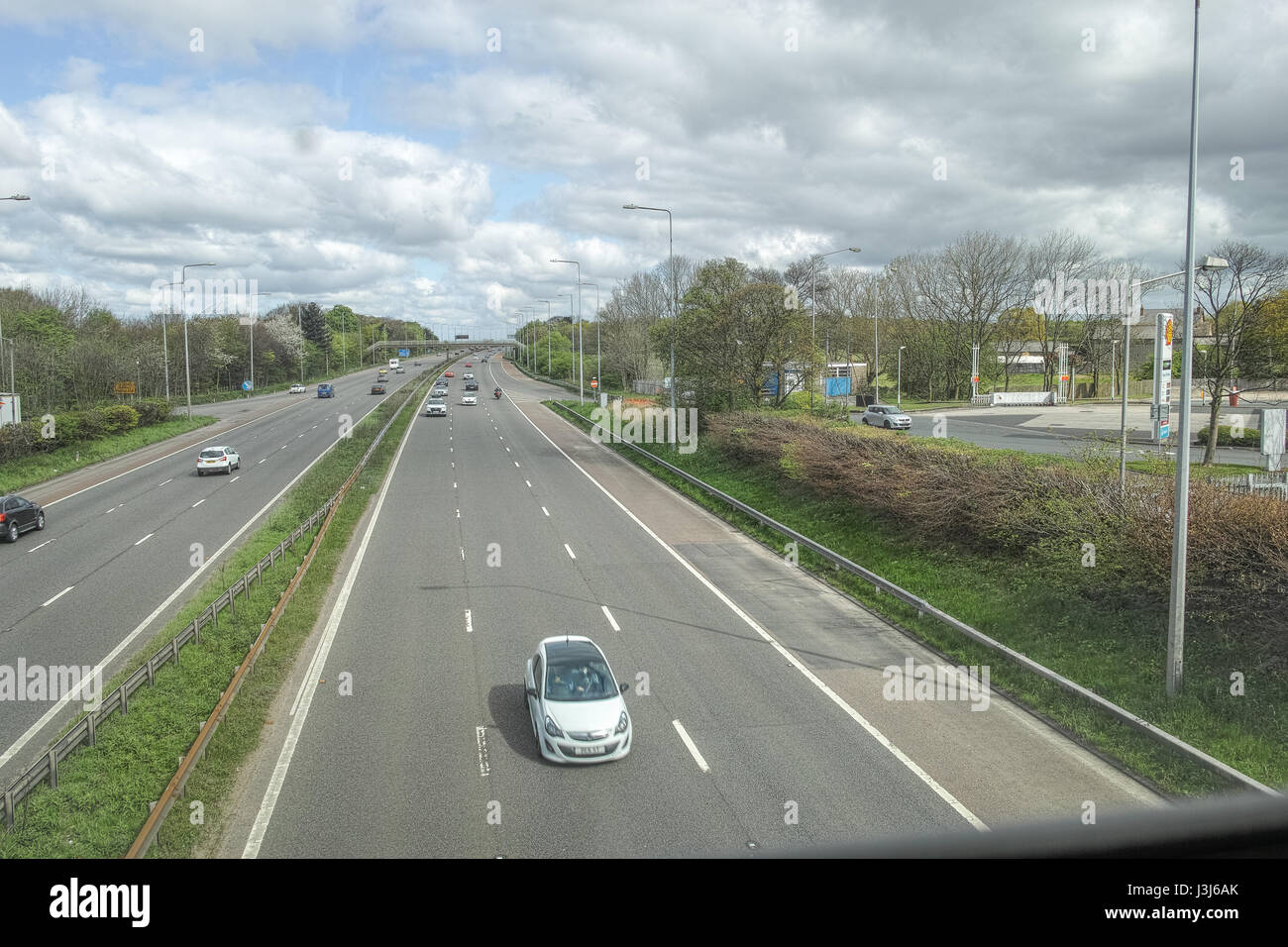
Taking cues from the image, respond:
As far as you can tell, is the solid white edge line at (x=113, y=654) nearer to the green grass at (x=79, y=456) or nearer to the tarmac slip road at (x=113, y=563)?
the tarmac slip road at (x=113, y=563)

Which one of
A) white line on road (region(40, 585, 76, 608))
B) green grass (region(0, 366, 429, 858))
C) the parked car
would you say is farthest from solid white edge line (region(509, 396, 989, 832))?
the parked car

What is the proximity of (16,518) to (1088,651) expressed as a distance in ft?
100

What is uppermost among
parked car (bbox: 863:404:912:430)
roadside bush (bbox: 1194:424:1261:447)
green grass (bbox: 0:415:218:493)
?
parked car (bbox: 863:404:912:430)

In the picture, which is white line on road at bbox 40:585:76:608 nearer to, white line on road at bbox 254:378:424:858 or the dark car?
white line on road at bbox 254:378:424:858

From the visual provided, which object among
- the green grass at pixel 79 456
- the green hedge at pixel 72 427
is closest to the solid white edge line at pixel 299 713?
the green grass at pixel 79 456

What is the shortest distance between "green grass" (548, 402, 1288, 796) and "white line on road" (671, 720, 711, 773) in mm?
5761

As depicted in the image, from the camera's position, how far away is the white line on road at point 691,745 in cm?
1242

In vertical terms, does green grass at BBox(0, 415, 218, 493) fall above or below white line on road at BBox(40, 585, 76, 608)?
above

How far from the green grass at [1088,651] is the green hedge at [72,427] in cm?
3954

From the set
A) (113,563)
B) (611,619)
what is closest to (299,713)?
(611,619)

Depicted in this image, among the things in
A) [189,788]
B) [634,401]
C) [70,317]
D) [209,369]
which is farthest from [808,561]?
[209,369]

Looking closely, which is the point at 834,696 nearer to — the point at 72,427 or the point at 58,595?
the point at 58,595

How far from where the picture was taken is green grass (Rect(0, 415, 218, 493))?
41.2 m
